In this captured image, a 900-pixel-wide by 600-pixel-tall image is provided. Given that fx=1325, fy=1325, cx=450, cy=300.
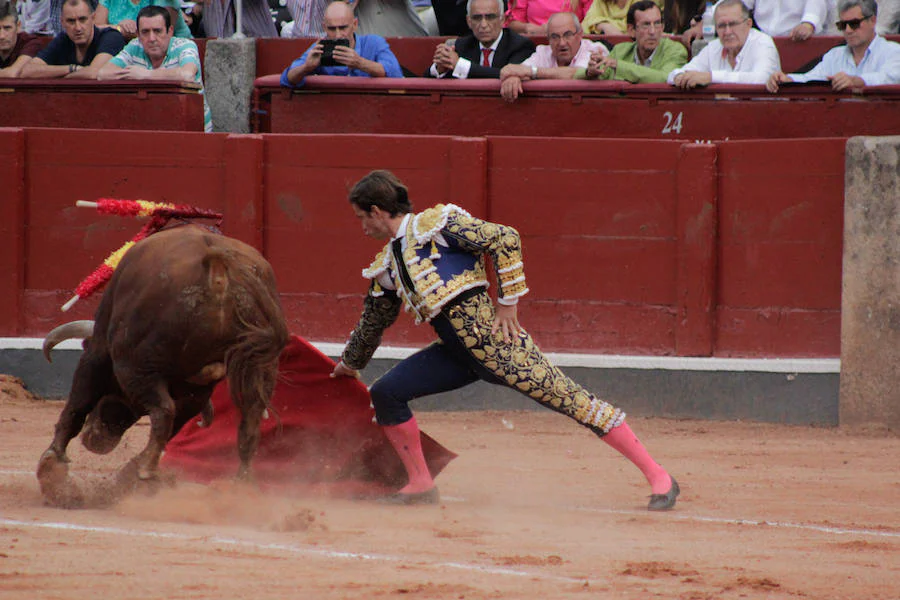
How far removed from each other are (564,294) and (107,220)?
2702 millimetres

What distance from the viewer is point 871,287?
6785 millimetres

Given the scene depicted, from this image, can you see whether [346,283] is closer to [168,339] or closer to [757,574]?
[168,339]

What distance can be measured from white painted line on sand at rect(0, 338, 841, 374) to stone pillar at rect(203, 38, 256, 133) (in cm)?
222

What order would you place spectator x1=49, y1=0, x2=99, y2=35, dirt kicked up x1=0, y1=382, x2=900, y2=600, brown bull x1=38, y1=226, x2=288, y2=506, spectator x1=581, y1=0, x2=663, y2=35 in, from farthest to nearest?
spectator x1=49, y1=0, x2=99, y2=35
spectator x1=581, y1=0, x2=663, y2=35
brown bull x1=38, y1=226, x2=288, y2=506
dirt kicked up x1=0, y1=382, x2=900, y2=600

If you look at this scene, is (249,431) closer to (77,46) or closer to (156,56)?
(156,56)

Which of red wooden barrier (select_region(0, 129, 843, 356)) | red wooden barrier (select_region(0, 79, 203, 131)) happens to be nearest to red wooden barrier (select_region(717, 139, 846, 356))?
red wooden barrier (select_region(0, 129, 843, 356))

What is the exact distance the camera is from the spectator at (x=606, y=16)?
8.81m

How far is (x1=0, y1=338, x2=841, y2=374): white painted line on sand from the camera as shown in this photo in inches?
277

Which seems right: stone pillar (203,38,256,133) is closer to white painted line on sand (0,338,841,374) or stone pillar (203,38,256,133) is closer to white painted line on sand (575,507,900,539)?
white painted line on sand (0,338,841,374)

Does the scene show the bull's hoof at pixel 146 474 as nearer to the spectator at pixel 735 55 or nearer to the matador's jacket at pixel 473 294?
the matador's jacket at pixel 473 294

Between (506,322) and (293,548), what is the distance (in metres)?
1.18

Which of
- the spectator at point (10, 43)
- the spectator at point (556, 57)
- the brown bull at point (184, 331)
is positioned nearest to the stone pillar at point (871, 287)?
the spectator at point (556, 57)

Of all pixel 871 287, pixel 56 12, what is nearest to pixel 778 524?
pixel 871 287

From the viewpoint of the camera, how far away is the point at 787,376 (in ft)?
23.2
